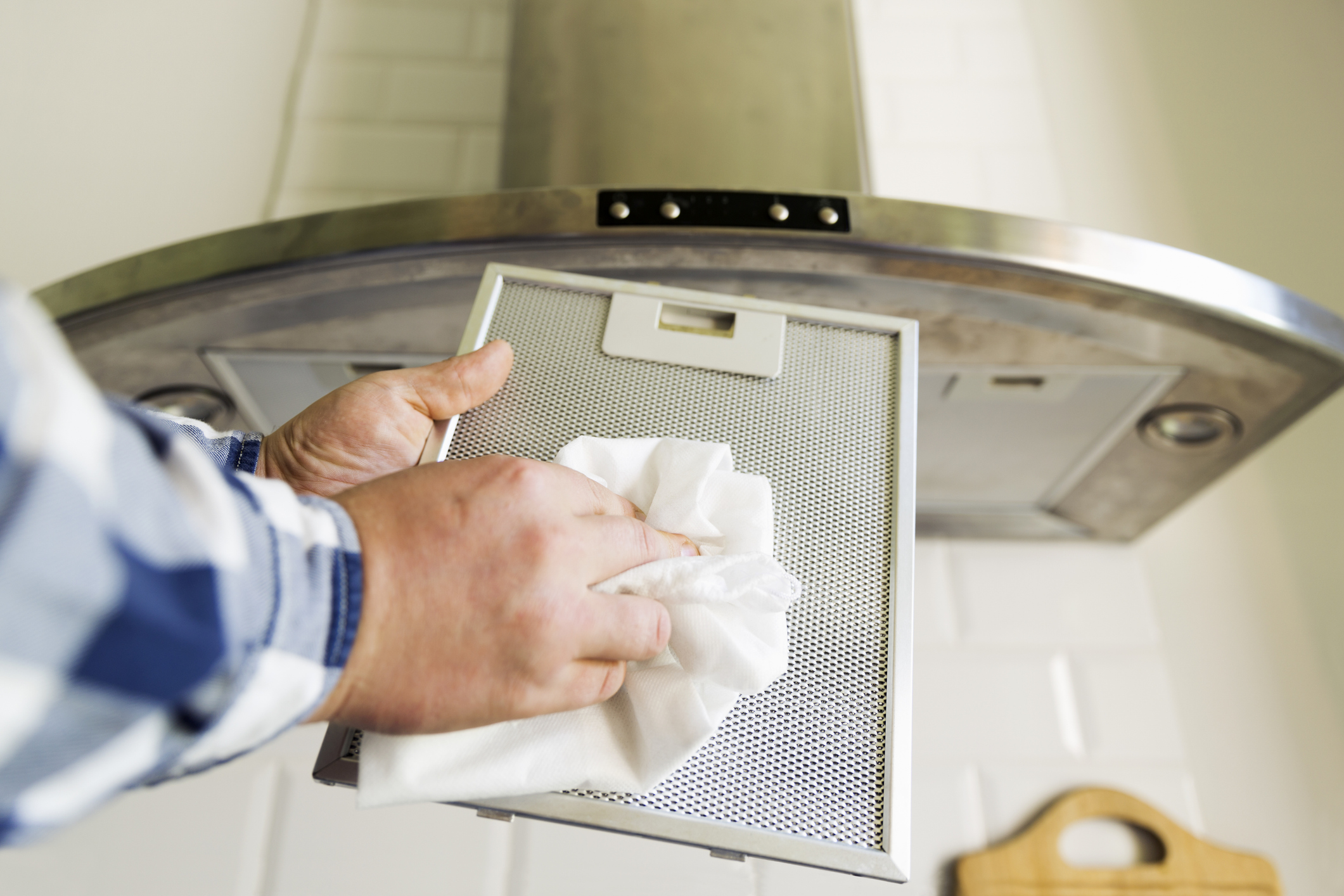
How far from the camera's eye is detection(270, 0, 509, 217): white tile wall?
0.92 meters

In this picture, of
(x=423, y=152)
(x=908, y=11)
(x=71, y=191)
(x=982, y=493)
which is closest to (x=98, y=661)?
(x=982, y=493)

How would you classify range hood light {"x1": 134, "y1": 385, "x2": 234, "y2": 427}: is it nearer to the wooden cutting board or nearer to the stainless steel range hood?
the stainless steel range hood

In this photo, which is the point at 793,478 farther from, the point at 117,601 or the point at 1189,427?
the point at 1189,427

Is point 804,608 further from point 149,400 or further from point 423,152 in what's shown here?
point 423,152

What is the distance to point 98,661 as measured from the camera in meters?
0.18

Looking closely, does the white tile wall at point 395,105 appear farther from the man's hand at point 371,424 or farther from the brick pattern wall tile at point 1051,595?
the brick pattern wall tile at point 1051,595

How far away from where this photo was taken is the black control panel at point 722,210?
18.0 inches

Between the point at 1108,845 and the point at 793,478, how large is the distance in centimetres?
61

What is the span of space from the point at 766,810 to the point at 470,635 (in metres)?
0.13

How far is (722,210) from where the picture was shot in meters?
0.47

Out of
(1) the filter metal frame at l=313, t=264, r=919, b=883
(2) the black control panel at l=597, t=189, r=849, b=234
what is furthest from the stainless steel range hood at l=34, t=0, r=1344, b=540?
(1) the filter metal frame at l=313, t=264, r=919, b=883

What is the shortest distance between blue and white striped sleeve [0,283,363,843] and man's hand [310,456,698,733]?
0.03 m

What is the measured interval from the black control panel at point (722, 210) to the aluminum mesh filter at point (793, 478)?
0.08m

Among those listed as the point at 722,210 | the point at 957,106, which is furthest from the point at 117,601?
the point at 957,106
